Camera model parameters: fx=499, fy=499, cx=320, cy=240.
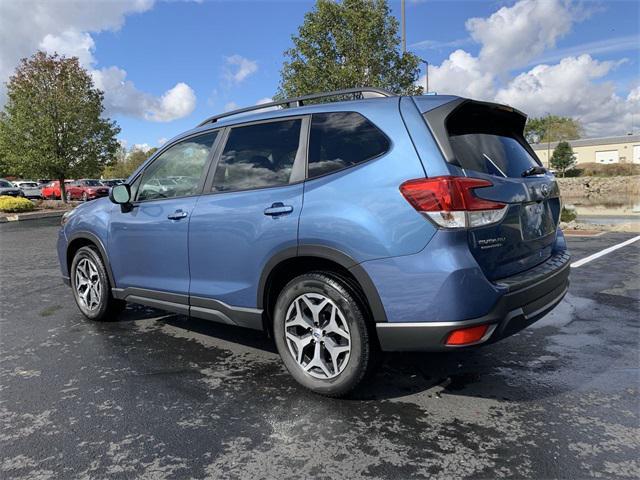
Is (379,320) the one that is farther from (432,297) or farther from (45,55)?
(45,55)

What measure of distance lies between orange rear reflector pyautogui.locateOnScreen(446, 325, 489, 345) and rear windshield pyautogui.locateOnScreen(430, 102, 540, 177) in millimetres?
908

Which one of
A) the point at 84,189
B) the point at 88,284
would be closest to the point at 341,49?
the point at 88,284

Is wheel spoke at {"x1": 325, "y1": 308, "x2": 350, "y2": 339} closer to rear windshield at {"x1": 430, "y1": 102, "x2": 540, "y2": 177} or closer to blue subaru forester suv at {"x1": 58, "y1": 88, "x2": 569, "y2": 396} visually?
blue subaru forester suv at {"x1": 58, "y1": 88, "x2": 569, "y2": 396}

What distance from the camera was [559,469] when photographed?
2.42m

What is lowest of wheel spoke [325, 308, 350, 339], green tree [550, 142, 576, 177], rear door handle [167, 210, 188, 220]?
wheel spoke [325, 308, 350, 339]

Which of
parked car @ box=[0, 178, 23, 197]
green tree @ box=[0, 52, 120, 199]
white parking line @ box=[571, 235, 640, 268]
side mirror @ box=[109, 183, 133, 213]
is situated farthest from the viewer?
parked car @ box=[0, 178, 23, 197]

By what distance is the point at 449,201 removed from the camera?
2.70 m

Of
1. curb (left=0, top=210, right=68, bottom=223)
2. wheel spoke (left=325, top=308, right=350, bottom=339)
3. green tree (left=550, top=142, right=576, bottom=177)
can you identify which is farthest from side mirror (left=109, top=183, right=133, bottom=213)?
green tree (left=550, top=142, right=576, bottom=177)

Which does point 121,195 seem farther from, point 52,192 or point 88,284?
point 52,192

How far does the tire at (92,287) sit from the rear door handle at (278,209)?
2.34 metres

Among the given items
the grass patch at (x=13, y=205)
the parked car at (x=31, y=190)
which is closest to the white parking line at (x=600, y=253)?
the grass patch at (x=13, y=205)

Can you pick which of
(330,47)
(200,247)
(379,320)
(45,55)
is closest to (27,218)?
(45,55)

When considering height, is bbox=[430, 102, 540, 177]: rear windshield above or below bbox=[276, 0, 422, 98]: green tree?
below

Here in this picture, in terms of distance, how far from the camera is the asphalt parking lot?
8.25ft
